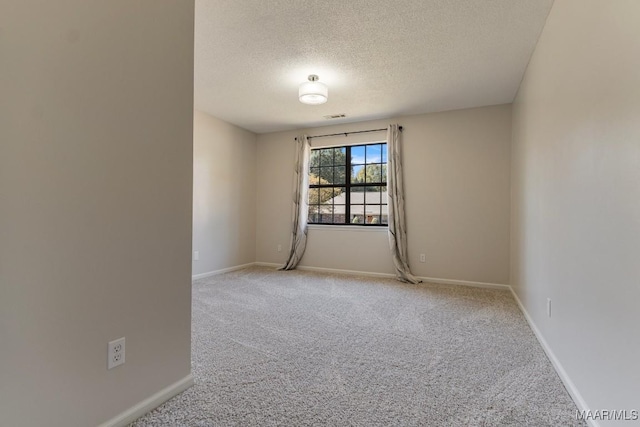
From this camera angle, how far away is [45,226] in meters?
1.11

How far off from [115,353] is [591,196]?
224 cm

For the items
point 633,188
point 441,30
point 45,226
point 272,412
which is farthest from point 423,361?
point 441,30

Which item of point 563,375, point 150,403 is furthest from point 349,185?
point 150,403

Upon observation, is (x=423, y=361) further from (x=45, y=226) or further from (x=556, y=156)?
(x=45, y=226)

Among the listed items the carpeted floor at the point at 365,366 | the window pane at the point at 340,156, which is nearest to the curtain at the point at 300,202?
the window pane at the point at 340,156

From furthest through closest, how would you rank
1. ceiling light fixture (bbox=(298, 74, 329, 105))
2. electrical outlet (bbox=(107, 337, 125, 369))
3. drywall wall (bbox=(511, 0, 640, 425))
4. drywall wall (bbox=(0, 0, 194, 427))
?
ceiling light fixture (bbox=(298, 74, 329, 105))
electrical outlet (bbox=(107, 337, 125, 369))
drywall wall (bbox=(511, 0, 640, 425))
drywall wall (bbox=(0, 0, 194, 427))

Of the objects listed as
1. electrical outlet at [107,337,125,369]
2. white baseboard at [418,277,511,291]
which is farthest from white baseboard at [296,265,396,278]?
electrical outlet at [107,337,125,369]

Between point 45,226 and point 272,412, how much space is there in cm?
121

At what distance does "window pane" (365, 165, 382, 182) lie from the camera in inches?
191

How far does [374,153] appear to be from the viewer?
4.90 m

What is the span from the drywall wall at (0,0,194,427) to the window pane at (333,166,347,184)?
359cm

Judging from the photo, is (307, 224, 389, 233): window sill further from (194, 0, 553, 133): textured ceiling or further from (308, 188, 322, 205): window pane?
(194, 0, 553, 133): textured ceiling

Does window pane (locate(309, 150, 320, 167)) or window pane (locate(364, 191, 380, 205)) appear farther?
window pane (locate(309, 150, 320, 167))

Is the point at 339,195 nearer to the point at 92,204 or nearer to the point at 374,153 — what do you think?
the point at 374,153
